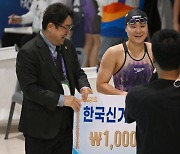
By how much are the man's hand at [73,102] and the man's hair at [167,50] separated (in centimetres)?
84

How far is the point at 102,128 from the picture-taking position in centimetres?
296

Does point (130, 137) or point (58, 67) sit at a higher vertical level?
point (58, 67)

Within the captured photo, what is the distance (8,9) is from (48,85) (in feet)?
11.0

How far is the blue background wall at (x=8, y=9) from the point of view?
5.90 m

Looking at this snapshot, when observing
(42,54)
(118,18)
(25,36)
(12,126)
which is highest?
(42,54)

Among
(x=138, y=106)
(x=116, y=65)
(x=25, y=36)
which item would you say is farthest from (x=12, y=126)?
(x=138, y=106)

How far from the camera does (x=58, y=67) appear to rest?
9.17 feet

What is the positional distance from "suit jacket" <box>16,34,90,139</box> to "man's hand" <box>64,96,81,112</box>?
0.05 metres

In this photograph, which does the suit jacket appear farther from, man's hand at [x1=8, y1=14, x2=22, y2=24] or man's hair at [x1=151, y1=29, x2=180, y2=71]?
man's hand at [x1=8, y1=14, x2=22, y2=24]

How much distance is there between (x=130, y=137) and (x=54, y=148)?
0.48 metres

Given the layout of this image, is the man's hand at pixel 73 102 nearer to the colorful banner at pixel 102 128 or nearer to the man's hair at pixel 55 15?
the colorful banner at pixel 102 128

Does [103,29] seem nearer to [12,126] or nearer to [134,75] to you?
[12,126]

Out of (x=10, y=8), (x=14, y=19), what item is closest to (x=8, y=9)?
(x=10, y=8)

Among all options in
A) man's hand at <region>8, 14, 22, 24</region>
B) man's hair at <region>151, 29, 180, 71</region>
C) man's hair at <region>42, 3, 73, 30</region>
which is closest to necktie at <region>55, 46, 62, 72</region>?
man's hair at <region>42, 3, 73, 30</region>
